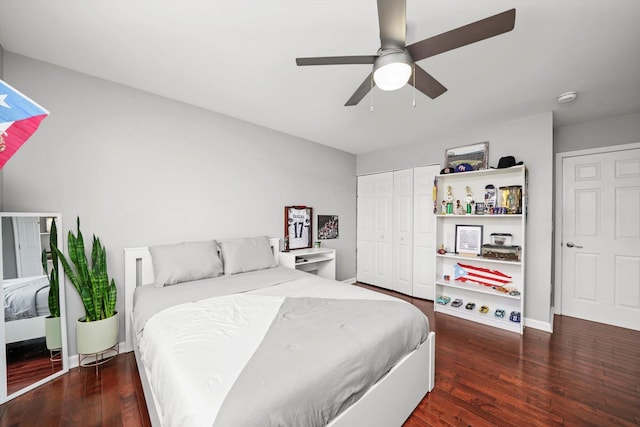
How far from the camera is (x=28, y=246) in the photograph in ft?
6.20

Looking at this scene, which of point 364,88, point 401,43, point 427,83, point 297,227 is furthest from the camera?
point 297,227

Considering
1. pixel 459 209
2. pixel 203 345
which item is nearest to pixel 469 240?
pixel 459 209

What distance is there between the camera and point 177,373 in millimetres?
1089

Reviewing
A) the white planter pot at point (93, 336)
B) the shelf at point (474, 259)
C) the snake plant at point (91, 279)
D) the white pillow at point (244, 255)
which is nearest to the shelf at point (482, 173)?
the shelf at point (474, 259)

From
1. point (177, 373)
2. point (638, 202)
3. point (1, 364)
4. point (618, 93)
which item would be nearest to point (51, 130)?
point (1, 364)

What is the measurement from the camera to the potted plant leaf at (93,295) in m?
2.03

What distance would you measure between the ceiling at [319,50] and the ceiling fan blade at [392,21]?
12.9 inches

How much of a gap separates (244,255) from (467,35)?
8.58 ft

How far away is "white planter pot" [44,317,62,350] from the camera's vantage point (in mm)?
1973

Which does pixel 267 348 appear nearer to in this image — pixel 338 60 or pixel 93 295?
pixel 338 60

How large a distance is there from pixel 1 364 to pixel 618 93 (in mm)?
5595

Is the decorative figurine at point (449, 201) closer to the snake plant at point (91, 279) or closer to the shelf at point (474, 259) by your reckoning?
the shelf at point (474, 259)

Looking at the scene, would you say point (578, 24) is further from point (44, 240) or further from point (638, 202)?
point (44, 240)

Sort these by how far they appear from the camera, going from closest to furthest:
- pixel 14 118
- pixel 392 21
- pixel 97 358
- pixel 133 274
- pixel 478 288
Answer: pixel 14 118, pixel 392 21, pixel 97 358, pixel 133 274, pixel 478 288
